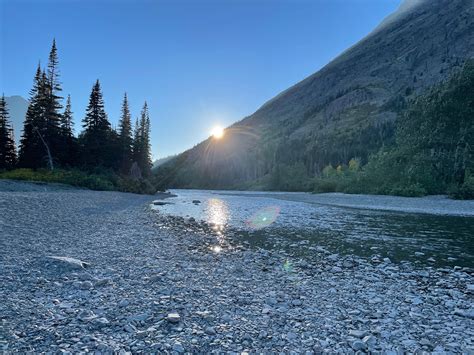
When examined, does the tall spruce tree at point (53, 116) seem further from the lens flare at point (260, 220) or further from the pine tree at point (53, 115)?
the lens flare at point (260, 220)

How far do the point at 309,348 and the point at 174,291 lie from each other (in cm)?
401

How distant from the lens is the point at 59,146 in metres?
47.9

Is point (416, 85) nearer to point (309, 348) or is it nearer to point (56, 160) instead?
point (56, 160)

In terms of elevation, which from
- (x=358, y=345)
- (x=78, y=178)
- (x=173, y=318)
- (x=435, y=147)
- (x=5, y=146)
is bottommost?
(x=358, y=345)

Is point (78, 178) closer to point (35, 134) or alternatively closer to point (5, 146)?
point (35, 134)

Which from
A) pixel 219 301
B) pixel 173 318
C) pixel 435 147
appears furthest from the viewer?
pixel 435 147

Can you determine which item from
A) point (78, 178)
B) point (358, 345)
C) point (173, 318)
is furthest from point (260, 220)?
point (78, 178)

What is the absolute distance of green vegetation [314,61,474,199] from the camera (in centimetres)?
4819

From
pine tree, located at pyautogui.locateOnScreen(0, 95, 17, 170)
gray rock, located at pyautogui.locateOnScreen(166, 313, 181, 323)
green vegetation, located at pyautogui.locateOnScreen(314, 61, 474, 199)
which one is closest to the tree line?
pine tree, located at pyautogui.locateOnScreen(0, 95, 17, 170)

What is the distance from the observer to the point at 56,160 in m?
47.8

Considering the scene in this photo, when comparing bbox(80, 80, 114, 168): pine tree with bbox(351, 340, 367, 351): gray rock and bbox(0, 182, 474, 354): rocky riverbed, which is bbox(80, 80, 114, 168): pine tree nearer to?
bbox(0, 182, 474, 354): rocky riverbed

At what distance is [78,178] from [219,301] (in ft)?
132

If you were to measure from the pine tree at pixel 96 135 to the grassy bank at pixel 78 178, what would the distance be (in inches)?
212

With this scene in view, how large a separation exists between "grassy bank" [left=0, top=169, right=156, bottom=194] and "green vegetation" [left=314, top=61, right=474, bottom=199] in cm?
4975
